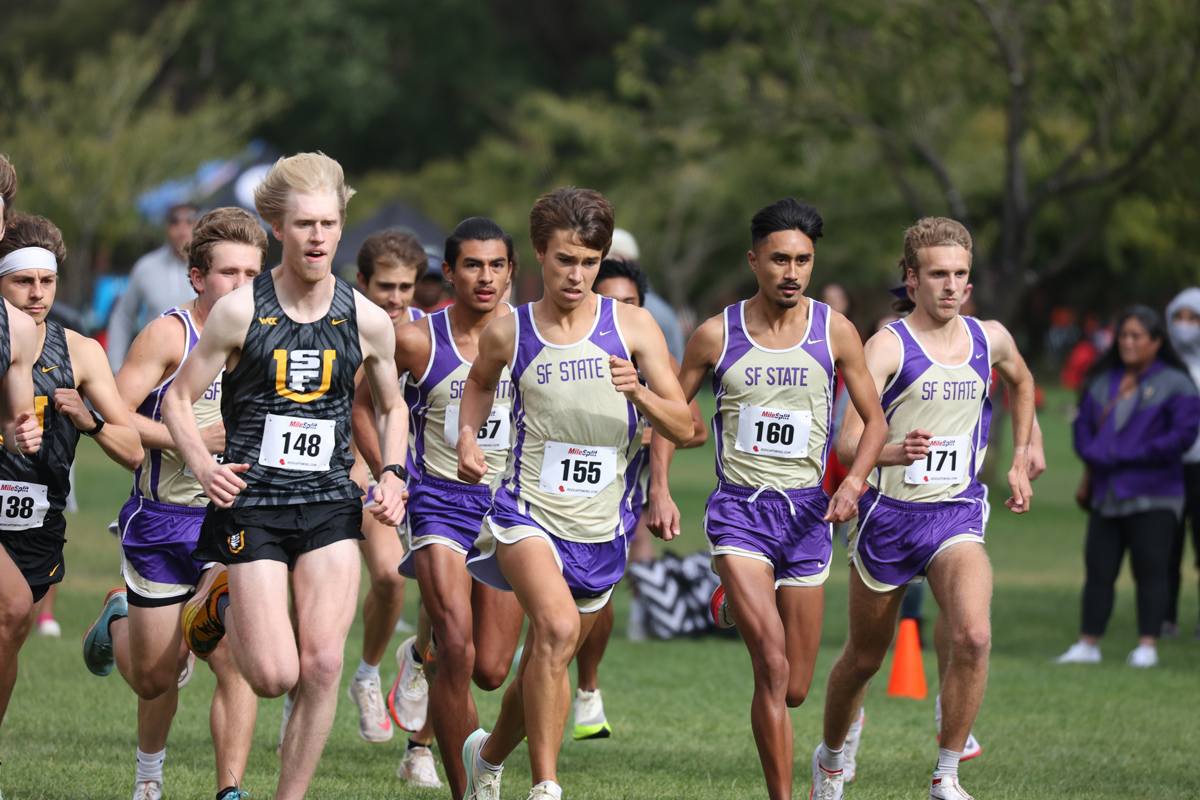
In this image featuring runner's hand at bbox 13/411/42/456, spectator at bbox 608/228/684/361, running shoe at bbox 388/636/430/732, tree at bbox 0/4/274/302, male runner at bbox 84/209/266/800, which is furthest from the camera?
tree at bbox 0/4/274/302

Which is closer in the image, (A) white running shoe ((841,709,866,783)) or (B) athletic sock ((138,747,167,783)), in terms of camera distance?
(B) athletic sock ((138,747,167,783))

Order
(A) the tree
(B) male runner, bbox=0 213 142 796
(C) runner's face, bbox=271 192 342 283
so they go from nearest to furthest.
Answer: (C) runner's face, bbox=271 192 342 283, (B) male runner, bbox=0 213 142 796, (A) the tree

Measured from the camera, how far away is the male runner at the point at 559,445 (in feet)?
17.9

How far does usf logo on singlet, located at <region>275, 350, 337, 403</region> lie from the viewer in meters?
5.11

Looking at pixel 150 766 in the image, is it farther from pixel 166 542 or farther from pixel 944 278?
pixel 944 278

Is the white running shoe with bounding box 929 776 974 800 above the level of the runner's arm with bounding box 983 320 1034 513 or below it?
below

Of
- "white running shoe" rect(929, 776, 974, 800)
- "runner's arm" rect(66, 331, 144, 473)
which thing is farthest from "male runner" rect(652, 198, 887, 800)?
"runner's arm" rect(66, 331, 144, 473)

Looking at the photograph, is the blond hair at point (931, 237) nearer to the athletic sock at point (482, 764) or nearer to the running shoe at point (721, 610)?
the running shoe at point (721, 610)

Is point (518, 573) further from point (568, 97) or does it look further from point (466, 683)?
point (568, 97)

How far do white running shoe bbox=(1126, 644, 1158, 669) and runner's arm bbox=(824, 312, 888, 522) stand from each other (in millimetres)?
4891

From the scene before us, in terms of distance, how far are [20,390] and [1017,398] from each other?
4.20 metres

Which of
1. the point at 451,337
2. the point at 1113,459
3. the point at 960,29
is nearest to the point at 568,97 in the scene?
the point at 960,29

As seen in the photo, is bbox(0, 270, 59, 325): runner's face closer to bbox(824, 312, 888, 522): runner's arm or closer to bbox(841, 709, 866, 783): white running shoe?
bbox(824, 312, 888, 522): runner's arm

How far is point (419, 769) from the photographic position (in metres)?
6.75
